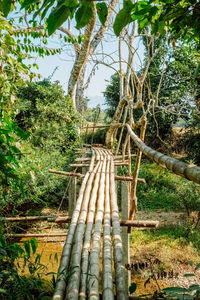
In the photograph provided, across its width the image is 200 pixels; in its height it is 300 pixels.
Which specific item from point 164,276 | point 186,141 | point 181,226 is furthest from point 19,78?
point 186,141

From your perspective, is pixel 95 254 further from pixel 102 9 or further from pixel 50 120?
pixel 50 120

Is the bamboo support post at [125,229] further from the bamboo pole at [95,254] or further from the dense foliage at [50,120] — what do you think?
the dense foliage at [50,120]

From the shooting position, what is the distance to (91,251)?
1.28 m

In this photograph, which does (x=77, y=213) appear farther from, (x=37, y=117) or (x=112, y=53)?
(x=37, y=117)

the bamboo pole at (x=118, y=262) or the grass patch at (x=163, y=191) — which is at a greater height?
the bamboo pole at (x=118, y=262)

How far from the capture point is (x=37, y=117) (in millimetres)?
7707

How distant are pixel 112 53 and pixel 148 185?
17.3ft

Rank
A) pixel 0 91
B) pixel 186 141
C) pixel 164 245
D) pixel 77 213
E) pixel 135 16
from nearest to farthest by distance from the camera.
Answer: pixel 135 16
pixel 0 91
pixel 77 213
pixel 164 245
pixel 186 141

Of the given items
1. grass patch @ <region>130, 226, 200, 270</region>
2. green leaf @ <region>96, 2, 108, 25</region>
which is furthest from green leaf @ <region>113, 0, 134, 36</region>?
grass patch @ <region>130, 226, 200, 270</region>

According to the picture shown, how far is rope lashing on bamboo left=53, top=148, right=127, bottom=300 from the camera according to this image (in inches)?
37.4

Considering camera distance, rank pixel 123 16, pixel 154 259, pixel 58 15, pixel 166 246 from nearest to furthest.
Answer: pixel 58 15 → pixel 123 16 → pixel 154 259 → pixel 166 246

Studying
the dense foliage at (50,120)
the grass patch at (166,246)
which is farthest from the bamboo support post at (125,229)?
the dense foliage at (50,120)

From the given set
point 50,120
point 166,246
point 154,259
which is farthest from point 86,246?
point 50,120

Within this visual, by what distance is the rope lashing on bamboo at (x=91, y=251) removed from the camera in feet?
3.12
